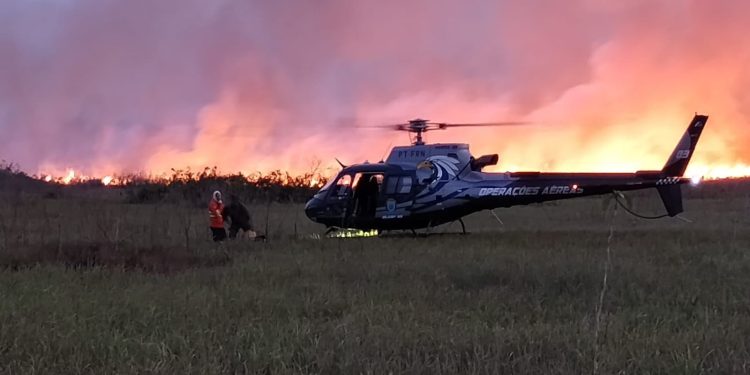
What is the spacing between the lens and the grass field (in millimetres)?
4707

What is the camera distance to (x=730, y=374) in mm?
4410

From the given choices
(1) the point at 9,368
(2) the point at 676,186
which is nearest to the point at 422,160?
(2) the point at 676,186

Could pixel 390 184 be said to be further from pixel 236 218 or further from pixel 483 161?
pixel 236 218

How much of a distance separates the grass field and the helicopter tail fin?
3704 mm

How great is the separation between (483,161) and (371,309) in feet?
34.8

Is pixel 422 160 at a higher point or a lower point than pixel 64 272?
higher

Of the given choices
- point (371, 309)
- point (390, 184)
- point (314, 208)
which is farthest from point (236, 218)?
point (371, 309)

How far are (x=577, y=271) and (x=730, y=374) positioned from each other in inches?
165

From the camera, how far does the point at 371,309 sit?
6.42 meters

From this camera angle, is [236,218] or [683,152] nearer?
[236,218]

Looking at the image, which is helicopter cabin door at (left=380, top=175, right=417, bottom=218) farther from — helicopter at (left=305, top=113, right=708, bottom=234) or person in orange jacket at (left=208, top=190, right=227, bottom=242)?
person in orange jacket at (left=208, top=190, right=227, bottom=242)

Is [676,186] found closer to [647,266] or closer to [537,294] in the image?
[647,266]

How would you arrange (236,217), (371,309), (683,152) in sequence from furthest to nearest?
1. (683,152)
2. (236,217)
3. (371,309)

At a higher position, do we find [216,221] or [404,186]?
[404,186]
